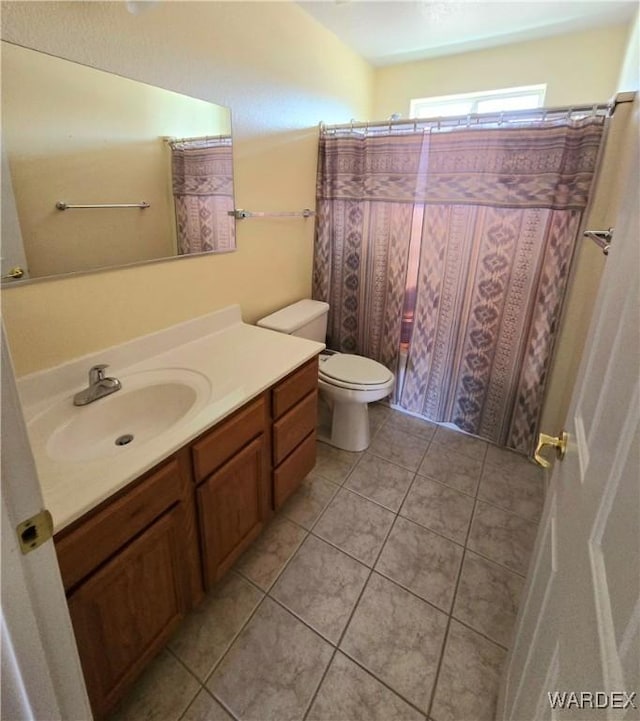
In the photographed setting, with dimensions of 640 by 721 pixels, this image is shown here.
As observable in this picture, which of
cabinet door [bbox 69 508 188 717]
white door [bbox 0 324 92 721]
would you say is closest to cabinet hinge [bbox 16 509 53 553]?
white door [bbox 0 324 92 721]

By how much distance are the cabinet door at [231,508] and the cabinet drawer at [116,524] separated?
0.16m

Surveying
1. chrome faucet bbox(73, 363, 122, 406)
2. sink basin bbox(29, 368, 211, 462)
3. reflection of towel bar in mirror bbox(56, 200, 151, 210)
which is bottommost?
sink basin bbox(29, 368, 211, 462)

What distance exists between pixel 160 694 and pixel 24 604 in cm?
97

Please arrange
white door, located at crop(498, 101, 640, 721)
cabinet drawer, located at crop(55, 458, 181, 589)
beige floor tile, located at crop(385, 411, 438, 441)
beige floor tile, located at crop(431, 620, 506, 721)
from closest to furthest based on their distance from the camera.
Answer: white door, located at crop(498, 101, 640, 721) → cabinet drawer, located at crop(55, 458, 181, 589) → beige floor tile, located at crop(431, 620, 506, 721) → beige floor tile, located at crop(385, 411, 438, 441)

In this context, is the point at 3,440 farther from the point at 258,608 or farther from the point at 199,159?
the point at 199,159

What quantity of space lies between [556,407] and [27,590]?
234 cm

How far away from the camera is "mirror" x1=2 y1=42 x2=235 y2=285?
41.6 inches

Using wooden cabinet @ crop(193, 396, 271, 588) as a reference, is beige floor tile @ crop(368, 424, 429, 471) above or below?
below

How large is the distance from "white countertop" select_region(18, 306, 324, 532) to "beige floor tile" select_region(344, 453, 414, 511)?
82 centimetres

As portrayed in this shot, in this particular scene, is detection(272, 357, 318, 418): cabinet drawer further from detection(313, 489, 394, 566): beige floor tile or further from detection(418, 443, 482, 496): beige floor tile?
detection(418, 443, 482, 496): beige floor tile

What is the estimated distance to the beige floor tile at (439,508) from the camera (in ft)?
5.88

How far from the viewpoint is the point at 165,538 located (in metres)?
1.10

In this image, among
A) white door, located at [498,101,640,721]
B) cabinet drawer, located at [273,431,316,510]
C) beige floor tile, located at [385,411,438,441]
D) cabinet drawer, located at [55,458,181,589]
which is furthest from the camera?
beige floor tile, located at [385,411,438,441]

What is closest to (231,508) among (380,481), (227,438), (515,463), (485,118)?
(227,438)
